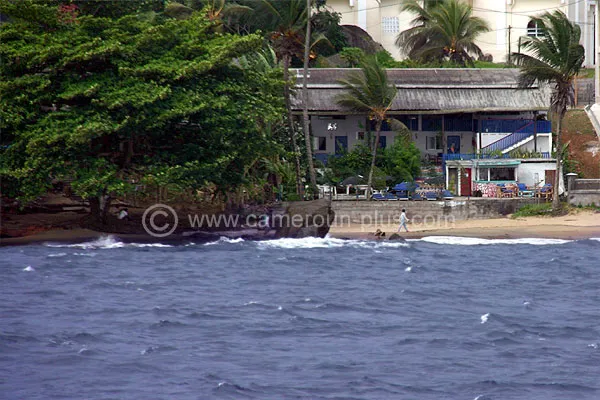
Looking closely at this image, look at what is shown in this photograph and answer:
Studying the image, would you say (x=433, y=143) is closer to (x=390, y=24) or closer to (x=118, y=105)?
(x=390, y=24)

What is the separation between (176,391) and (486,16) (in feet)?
167

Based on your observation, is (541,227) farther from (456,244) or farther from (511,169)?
(511,169)

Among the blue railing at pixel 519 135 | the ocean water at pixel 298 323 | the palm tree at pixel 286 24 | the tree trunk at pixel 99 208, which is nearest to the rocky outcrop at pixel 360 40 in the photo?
the blue railing at pixel 519 135

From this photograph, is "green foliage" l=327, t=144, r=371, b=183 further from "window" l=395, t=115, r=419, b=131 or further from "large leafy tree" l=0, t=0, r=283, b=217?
"large leafy tree" l=0, t=0, r=283, b=217

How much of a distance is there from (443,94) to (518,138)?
13.1 feet

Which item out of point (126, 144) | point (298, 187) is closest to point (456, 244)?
point (298, 187)

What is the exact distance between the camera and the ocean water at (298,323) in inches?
712

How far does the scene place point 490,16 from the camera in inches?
2552

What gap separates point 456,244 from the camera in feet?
123

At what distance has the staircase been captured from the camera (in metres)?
49.4

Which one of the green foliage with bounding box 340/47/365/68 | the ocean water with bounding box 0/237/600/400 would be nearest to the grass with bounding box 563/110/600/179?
the green foliage with bounding box 340/47/365/68

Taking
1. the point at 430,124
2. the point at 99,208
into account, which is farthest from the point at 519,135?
the point at 99,208

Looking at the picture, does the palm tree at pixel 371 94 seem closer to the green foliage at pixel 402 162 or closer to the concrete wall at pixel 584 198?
the green foliage at pixel 402 162

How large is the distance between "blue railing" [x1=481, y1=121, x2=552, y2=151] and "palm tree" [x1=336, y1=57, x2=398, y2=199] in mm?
6267
